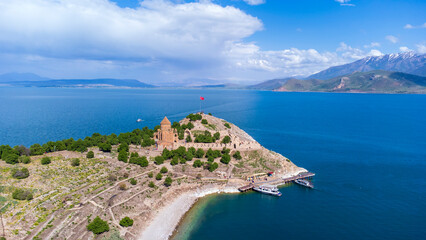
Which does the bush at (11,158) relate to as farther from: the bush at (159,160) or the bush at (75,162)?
the bush at (159,160)

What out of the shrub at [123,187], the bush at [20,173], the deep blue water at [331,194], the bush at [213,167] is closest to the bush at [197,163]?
the bush at [213,167]

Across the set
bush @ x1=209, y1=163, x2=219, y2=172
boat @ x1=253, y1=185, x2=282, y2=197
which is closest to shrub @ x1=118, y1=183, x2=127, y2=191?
bush @ x1=209, y1=163, x2=219, y2=172

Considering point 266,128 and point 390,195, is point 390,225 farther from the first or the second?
point 266,128

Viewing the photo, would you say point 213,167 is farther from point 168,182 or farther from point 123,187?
point 123,187

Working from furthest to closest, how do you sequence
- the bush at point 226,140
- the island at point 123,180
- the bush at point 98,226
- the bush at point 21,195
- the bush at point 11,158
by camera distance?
Answer: 1. the bush at point 226,140
2. the bush at point 11,158
3. the bush at point 21,195
4. the island at point 123,180
5. the bush at point 98,226

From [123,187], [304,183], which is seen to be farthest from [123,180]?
[304,183]

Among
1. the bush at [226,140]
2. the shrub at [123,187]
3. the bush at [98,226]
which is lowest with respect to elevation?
the bush at [98,226]

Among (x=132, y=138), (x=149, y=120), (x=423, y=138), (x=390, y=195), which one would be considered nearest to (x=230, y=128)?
(x=132, y=138)
